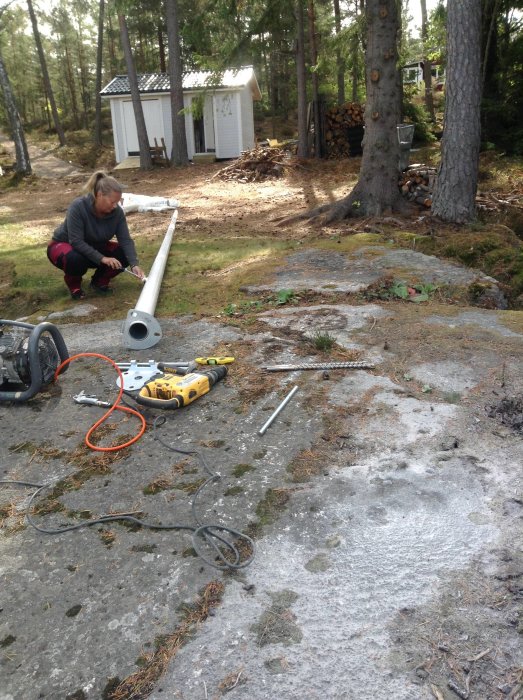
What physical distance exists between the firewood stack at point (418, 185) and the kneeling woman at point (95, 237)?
586 cm

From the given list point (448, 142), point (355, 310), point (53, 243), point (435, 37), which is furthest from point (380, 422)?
point (435, 37)

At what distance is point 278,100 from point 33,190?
74.2 feet

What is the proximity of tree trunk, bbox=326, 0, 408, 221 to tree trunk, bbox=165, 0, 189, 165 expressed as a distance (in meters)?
11.0

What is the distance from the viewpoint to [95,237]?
18.4 ft

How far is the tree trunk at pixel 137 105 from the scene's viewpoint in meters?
19.9

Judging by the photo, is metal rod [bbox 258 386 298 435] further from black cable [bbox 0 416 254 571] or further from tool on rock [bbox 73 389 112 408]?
tool on rock [bbox 73 389 112 408]

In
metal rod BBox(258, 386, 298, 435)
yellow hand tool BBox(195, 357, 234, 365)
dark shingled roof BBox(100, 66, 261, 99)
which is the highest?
dark shingled roof BBox(100, 66, 261, 99)

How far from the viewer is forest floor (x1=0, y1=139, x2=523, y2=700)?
1799mm

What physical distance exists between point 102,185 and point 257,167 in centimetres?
1310

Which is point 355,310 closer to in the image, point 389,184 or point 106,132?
point 389,184

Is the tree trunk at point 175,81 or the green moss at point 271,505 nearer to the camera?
the green moss at point 271,505

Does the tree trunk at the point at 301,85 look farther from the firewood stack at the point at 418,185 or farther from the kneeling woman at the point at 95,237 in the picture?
the kneeling woman at the point at 95,237

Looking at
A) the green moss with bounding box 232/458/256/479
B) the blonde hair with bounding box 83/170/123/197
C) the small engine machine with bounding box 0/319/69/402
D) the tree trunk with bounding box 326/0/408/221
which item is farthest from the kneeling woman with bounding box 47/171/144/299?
the tree trunk with bounding box 326/0/408/221

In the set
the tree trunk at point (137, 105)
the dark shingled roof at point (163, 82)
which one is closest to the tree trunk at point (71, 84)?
the dark shingled roof at point (163, 82)
